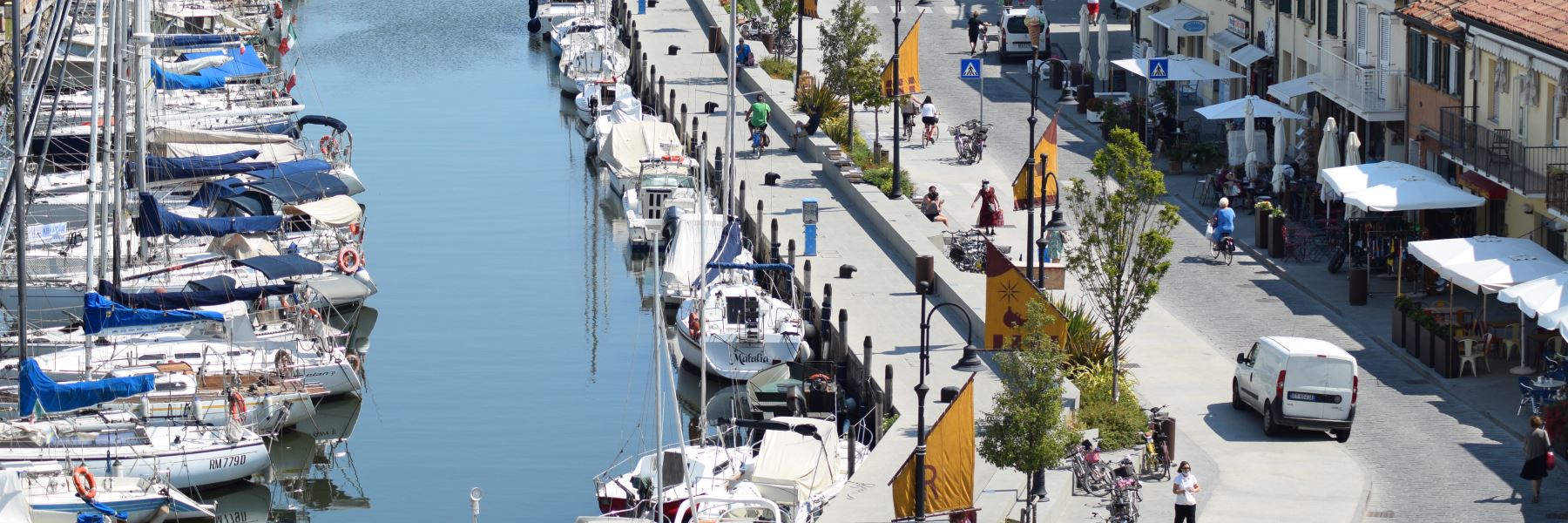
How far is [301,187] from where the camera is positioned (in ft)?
229

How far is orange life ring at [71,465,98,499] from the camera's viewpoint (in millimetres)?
44469

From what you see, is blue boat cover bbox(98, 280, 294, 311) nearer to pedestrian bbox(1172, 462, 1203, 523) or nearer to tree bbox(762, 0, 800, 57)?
pedestrian bbox(1172, 462, 1203, 523)

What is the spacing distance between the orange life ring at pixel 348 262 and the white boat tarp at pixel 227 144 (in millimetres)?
11634

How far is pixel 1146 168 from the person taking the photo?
47156 mm

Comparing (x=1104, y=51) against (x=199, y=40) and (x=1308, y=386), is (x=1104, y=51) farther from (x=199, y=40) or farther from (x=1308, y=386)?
(x=1308, y=386)

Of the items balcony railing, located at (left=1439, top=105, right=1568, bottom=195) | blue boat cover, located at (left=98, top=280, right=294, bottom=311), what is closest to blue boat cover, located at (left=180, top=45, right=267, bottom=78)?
blue boat cover, located at (left=98, top=280, right=294, bottom=311)

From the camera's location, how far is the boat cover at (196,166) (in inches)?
2731

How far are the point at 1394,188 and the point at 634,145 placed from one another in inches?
1106

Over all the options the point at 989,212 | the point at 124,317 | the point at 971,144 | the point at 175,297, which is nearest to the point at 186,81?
the point at 971,144

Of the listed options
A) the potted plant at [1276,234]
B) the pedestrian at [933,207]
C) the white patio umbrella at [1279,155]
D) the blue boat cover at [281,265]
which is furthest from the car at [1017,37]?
the blue boat cover at [281,265]

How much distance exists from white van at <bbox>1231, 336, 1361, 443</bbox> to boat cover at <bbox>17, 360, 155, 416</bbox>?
22.0 metres

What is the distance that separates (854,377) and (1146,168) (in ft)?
28.5

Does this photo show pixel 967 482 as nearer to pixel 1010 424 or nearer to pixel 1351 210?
pixel 1010 424

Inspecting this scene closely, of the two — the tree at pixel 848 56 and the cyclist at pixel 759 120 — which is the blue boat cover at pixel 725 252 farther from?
the cyclist at pixel 759 120
